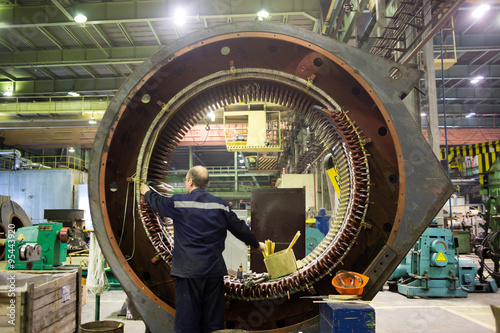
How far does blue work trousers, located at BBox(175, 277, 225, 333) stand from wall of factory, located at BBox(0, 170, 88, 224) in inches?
599

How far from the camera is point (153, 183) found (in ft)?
9.68

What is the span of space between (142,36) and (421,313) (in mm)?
8069

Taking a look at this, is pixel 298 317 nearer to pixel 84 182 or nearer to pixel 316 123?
pixel 316 123

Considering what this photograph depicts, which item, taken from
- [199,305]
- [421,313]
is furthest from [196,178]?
[421,313]

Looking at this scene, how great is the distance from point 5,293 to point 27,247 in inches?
69.2

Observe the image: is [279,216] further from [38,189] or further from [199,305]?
[38,189]

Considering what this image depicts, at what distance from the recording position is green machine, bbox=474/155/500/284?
245 inches

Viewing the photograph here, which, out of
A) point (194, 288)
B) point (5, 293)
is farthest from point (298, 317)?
point (5, 293)

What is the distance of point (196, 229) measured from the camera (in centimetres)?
252

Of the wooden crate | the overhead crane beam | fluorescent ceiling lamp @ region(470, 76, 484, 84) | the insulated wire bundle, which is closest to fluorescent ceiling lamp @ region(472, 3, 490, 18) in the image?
the overhead crane beam

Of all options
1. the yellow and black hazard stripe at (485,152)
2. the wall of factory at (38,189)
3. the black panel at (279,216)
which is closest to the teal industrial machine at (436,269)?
the black panel at (279,216)

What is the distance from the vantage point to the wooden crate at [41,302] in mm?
2686

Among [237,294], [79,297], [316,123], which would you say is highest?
[316,123]

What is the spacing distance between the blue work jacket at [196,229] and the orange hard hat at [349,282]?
755mm
